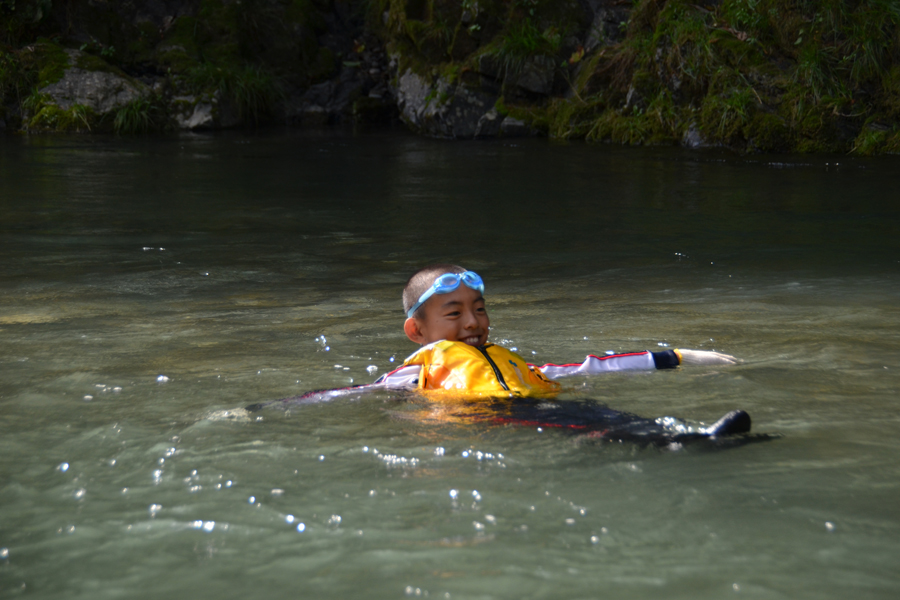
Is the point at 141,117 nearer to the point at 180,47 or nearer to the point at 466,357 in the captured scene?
the point at 180,47

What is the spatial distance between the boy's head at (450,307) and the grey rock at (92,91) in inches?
602

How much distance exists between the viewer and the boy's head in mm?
3904

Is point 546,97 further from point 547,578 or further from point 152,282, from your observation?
point 547,578

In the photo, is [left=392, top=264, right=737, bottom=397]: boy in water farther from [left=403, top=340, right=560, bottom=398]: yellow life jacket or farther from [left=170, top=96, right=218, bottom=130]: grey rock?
[left=170, top=96, right=218, bottom=130]: grey rock

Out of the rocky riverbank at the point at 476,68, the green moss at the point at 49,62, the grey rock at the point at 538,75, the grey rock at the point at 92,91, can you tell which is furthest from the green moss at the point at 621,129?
the green moss at the point at 49,62

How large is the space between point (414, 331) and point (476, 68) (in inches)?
520

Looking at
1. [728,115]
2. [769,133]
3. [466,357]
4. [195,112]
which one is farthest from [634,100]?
[466,357]

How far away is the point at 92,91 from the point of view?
1745 centimetres

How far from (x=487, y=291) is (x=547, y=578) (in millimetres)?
3808

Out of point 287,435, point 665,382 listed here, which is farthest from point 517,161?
point 287,435

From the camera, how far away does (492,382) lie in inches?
142

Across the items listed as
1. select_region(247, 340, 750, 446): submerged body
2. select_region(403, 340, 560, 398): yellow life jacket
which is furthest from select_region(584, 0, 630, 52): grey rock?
select_region(403, 340, 560, 398): yellow life jacket

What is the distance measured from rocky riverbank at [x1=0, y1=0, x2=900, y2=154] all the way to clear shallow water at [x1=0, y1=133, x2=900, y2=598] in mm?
5518

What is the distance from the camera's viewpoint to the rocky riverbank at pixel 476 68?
44.1 feet
